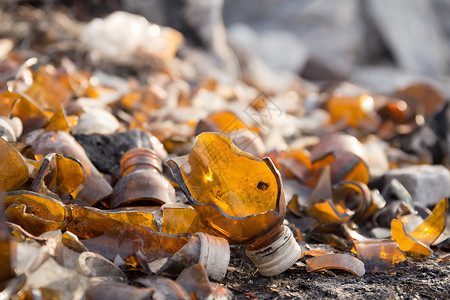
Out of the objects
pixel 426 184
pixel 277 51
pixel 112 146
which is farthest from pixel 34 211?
pixel 277 51

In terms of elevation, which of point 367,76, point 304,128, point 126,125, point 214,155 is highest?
point 214,155

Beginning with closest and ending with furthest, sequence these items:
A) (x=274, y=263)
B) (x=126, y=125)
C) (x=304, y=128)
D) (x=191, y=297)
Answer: (x=191, y=297) → (x=274, y=263) → (x=126, y=125) → (x=304, y=128)

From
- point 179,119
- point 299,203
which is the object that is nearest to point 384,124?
point 179,119

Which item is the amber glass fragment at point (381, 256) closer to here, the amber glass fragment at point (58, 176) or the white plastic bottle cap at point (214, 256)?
the white plastic bottle cap at point (214, 256)

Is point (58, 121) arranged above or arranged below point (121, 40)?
above

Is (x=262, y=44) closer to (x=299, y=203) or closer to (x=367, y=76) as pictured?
(x=367, y=76)

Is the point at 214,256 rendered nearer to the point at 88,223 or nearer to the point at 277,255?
the point at 277,255

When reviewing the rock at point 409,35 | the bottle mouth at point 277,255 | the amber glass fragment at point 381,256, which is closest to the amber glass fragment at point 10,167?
the bottle mouth at point 277,255
